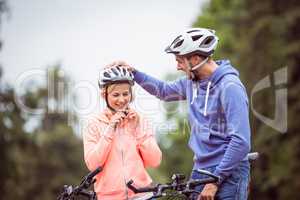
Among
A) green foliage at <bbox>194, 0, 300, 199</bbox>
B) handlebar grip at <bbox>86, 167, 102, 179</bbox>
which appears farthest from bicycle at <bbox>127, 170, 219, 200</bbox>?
green foliage at <bbox>194, 0, 300, 199</bbox>

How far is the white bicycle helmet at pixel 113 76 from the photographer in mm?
7180

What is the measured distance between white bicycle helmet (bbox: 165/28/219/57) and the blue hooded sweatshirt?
0.18 metres

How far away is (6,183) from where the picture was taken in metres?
33.4

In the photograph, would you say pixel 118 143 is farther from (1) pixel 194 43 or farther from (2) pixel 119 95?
(1) pixel 194 43

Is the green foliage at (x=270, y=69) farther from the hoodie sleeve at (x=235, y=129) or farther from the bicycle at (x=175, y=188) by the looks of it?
the bicycle at (x=175, y=188)

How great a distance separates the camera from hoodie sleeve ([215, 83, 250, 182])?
6.72m

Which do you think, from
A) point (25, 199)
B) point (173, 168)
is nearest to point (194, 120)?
point (25, 199)

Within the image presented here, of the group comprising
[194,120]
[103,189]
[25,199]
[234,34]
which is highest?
[234,34]

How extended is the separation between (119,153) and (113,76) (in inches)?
23.9

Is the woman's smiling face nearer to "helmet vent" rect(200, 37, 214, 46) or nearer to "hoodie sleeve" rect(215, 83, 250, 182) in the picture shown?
"helmet vent" rect(200, 37, 214, 46)

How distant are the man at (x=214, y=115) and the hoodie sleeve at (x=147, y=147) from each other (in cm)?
29

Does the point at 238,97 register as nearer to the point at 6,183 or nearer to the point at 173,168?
the point at 6,183

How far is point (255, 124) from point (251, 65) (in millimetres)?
2483

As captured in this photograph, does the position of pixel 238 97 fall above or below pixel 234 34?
below
